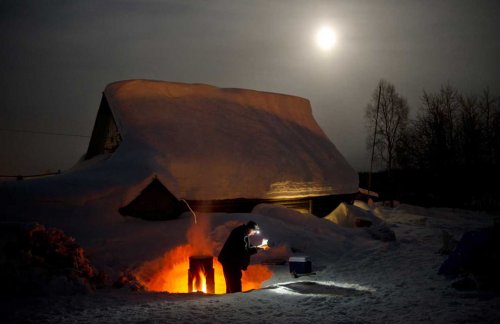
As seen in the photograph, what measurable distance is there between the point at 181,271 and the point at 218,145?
20.3 ft

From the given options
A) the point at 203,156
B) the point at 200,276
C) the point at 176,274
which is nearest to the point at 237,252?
the point at 200,276

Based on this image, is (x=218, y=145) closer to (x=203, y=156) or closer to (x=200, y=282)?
(x=203, y=156)

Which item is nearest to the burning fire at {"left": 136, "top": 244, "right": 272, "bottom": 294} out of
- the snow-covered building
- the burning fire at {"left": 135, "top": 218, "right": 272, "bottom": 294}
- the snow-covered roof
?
the burning fire at {"left": 135, "top": 218, "right": 272, "bottom": 294}

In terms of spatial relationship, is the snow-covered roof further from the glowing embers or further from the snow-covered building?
the glowing embers

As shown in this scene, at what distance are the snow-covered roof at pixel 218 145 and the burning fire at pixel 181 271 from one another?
7.69ft

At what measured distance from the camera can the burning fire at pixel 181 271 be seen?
918 cm

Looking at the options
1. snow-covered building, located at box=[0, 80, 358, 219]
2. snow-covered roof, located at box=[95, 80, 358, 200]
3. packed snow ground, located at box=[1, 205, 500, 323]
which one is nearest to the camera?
packed snow ground, located at box=[1, 205, 500, 323]

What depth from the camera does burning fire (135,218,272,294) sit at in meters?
9.18

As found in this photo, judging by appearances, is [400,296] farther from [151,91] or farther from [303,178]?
[151,91]

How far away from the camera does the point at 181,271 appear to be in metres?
9.98

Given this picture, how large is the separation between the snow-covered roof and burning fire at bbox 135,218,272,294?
7.69ft

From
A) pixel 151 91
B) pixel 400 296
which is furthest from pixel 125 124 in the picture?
pixel 400 296

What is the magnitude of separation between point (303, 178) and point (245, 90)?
20.4 ft

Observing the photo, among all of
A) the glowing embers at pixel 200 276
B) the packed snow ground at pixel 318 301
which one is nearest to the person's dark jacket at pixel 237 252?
the glowing embers at pixel 200 276
